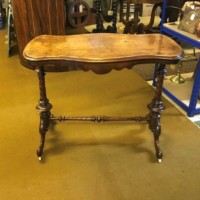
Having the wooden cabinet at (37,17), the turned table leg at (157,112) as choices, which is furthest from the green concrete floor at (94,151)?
the wooden cabinet at (37,17)

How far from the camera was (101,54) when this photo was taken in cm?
143

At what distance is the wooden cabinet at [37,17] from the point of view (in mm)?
2633

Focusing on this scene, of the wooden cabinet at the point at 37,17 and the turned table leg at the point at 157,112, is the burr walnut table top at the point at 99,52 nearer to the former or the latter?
the turned table leg at the point at 157,112

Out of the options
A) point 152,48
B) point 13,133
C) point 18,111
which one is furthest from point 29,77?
point 152,48

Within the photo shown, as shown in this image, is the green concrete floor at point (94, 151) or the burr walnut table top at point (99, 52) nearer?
the burr walnut table top at point (99, 52)

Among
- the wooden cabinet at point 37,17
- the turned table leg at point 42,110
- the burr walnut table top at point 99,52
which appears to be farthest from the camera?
the wooden cabinet at point 37,17

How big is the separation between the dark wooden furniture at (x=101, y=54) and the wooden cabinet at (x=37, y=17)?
1.13 metres

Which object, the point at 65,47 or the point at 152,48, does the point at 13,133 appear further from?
the point at 152,48

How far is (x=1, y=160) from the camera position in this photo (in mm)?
1721

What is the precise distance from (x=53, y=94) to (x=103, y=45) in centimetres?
110

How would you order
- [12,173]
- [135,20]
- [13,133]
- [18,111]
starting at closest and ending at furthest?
[12,173] < [13,133] < [18,111] < [135,20]

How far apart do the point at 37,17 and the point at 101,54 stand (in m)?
1.55

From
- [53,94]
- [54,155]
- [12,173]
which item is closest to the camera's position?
[12,173]

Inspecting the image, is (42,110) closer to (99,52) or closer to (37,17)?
(99,52)
